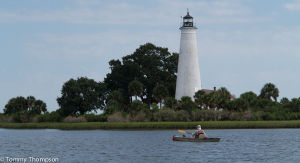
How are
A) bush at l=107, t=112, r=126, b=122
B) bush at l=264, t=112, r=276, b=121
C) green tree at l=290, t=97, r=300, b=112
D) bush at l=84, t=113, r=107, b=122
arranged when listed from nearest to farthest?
bush at l=264, t=112, r=276, b=121, bush at l=107, t=112, r=126, b=122, green tree at l=290, t=97, r=300, b=112, bush at l=84, t=113, r=107, b=122

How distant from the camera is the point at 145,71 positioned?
91.0m

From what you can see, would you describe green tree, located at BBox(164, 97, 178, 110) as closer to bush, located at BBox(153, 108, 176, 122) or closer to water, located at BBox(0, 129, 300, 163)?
bush, located at BBox(153, 108, 176, 122)

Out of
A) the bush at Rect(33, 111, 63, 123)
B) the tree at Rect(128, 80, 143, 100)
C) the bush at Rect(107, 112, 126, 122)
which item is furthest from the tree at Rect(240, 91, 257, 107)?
the bush at Rect(33, 111, 63, 123)

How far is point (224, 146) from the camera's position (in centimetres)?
4100

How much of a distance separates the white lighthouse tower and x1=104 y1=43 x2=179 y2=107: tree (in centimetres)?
963

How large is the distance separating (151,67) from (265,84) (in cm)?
2267

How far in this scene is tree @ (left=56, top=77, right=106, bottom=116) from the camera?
8138 cm

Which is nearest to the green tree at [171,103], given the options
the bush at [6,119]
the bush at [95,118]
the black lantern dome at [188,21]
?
the bush at [95,118]

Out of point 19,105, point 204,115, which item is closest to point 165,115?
point 204,115

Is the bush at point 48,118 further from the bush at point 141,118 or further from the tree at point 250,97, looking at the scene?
the tree at point 250,97

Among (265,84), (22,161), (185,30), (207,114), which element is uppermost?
(185,30)

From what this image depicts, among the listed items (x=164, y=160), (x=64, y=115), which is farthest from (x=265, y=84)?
(x=164, y=160)

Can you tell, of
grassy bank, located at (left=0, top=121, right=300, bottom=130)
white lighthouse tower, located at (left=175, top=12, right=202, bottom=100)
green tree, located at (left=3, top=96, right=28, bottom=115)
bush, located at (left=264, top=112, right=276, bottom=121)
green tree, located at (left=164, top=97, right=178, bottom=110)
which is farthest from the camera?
green tree, located at (left=3, top=96, right=28, bottom=115)

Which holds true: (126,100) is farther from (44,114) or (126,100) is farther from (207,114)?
(207,114)
